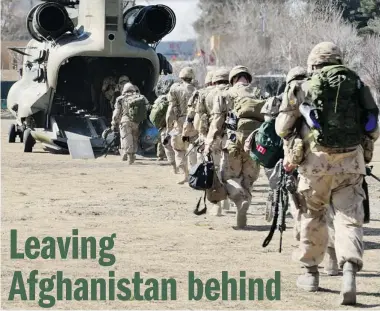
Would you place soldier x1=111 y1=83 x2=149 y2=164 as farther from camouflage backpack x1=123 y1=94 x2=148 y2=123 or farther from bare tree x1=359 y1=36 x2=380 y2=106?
bare tree x1=359 y1=36 x2=380 y2=106

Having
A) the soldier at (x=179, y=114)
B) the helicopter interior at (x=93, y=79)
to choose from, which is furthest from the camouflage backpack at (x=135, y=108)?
the helicopter interior at (x=93, y=79)

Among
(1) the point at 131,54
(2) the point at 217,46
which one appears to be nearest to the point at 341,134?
(1) the point at 131,54

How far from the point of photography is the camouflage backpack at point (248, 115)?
40.8 ft

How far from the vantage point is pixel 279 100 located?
10125 millimetres

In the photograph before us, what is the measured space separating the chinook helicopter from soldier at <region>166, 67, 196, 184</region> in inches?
225

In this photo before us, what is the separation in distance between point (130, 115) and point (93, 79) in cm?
525

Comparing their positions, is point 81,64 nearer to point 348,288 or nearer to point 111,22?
point 111,22

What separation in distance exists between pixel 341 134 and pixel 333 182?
16.8 inches

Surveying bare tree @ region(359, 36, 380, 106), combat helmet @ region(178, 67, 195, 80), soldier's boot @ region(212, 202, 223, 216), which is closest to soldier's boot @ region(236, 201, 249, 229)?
soldier's boot @ region(212, 202, 223, 216)

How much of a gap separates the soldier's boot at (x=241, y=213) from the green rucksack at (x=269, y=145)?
2.93 metres

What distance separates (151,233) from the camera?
12.5m

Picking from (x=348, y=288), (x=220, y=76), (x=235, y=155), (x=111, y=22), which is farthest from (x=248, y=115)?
(x=111, y=22)

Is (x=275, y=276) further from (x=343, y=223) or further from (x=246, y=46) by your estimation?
(x=246, y=46)

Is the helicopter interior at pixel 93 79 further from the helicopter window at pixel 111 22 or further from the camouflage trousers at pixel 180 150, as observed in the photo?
the camouflage trousers at pixel 180 150
